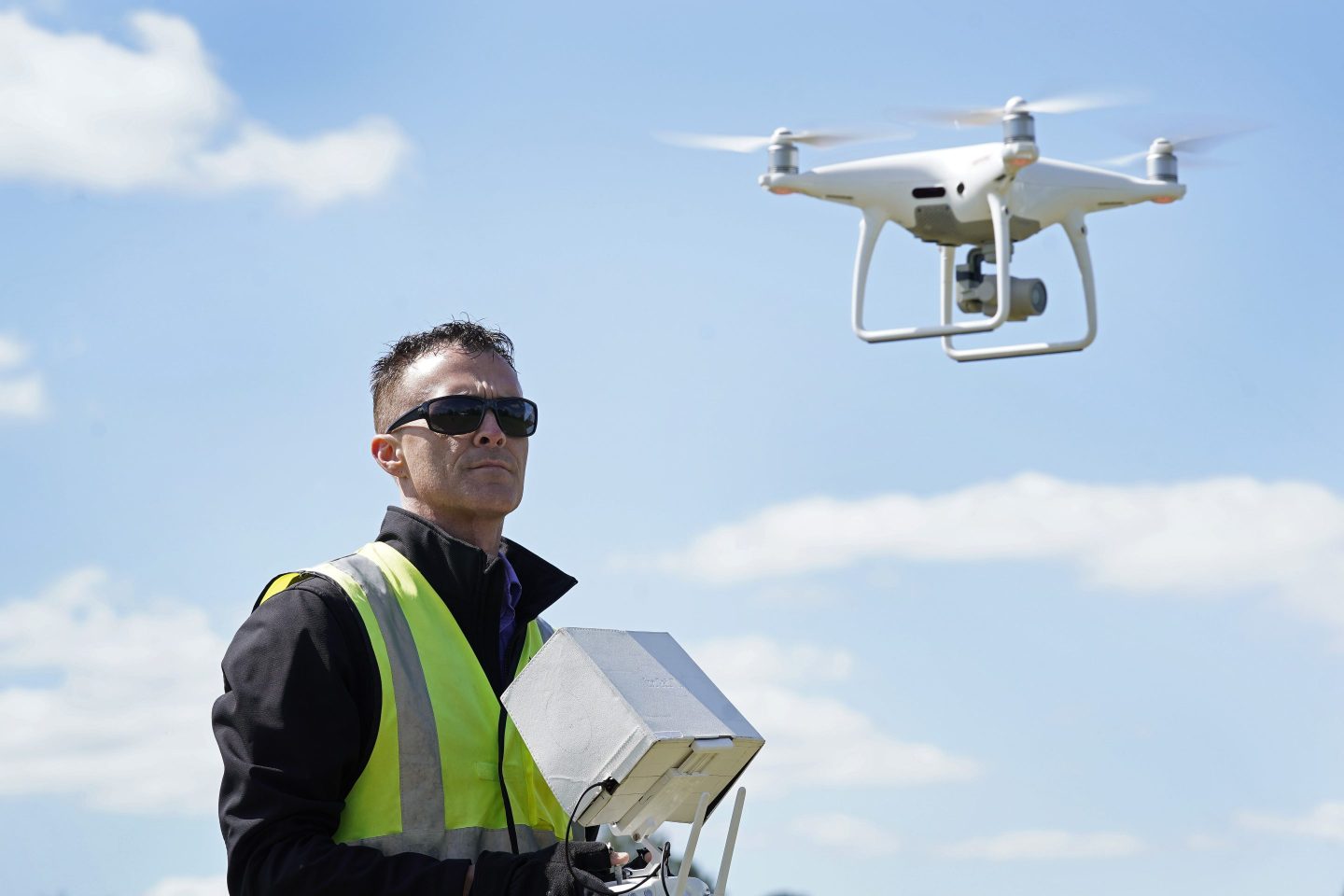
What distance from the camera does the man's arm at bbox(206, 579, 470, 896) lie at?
4.27 metres

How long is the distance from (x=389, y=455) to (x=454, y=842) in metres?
1.29

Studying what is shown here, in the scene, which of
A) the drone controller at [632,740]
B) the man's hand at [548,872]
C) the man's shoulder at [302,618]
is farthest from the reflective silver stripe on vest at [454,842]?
the man's shoulder at [302,618]

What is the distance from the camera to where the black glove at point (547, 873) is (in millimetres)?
4199

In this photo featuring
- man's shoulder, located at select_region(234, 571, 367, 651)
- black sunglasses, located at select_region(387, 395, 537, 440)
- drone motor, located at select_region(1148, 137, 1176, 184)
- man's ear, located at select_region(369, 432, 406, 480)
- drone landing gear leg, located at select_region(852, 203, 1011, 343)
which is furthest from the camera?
drone motor, located at select_region(1148, 137, 1176, 184)

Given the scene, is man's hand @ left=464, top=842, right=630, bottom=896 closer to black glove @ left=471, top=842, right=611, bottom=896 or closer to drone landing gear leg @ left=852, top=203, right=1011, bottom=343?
black glove @ left=471, top=842, right=611, bottom=896

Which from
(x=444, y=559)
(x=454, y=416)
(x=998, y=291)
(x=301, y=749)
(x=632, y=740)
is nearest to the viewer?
(x=632, y=740)

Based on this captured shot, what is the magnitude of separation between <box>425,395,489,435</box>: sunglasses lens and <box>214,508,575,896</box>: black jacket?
0.65 m

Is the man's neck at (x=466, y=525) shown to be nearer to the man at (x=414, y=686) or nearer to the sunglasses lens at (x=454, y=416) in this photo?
the man at (x=414, y=686)

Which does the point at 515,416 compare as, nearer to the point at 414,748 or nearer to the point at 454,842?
the point at 414,748

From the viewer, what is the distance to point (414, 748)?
459cm

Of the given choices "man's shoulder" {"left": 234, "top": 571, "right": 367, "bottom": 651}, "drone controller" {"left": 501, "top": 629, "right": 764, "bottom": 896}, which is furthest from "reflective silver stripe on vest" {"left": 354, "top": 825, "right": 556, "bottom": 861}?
"man's shoulder" {"left": 234, "top": 571, "right": 367, "bottom": 651}

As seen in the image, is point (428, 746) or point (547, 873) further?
point (428, 746)

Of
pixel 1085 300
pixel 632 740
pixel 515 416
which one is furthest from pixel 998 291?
pixel 632 740

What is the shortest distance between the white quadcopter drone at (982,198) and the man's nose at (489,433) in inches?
60.7
